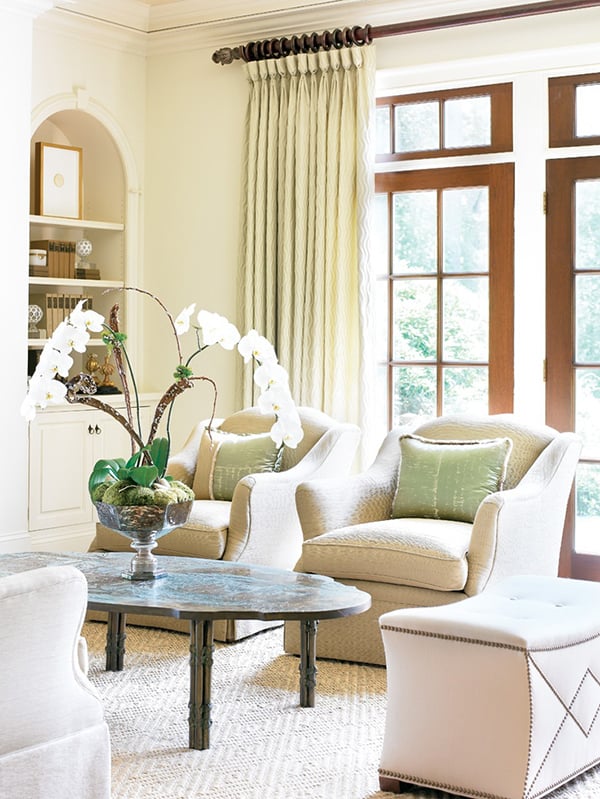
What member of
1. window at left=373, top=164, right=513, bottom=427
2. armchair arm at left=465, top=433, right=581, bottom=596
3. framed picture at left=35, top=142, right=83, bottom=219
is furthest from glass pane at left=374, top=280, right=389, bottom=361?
framed picture at left=35, top=142, right=83, bottom=219

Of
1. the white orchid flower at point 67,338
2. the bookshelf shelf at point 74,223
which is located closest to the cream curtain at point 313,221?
the bookshelf shelf at point 74,223

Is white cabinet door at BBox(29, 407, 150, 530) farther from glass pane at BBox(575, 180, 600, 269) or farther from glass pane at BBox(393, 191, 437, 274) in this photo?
glass pane at BBox(575, 180, 600, 269)

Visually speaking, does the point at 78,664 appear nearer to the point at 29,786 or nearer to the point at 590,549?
the point at 29,786

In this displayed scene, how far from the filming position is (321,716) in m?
3.50

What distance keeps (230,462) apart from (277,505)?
0.39 meters

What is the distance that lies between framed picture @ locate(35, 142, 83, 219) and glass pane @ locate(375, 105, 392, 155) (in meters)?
1.65

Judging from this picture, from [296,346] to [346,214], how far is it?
692mm

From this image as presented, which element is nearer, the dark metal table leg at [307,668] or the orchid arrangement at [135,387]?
the orchid arrangement at [135,387]

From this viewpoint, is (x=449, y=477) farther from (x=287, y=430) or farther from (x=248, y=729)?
(x=248, y=729)

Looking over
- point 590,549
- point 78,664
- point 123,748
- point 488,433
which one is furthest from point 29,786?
point 590,549

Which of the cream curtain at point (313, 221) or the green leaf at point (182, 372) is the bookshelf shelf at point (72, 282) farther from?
the green leaf at point (182, 372)

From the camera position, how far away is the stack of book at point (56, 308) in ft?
19.4

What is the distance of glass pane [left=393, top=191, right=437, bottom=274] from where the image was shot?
17.9ft

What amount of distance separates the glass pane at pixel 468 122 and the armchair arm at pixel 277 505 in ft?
4.96
